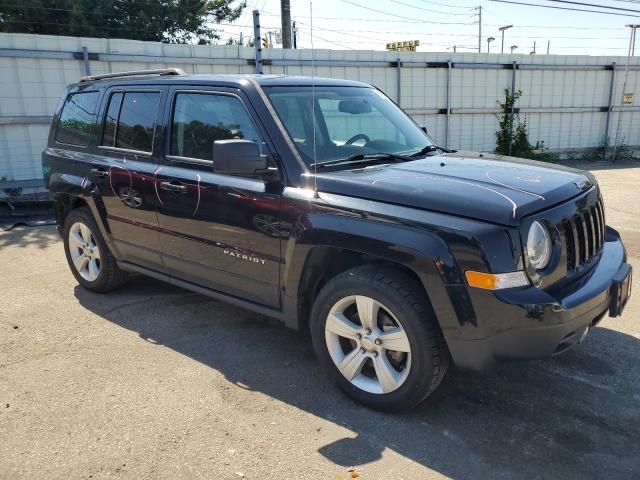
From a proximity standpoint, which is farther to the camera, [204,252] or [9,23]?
[9,23]

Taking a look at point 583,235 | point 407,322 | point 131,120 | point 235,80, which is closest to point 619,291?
point 583,235

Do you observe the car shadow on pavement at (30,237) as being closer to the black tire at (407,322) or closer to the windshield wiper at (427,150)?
the windshield wiper at (427,150)

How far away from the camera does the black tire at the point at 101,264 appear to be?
4.92 m

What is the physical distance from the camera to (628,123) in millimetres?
15492

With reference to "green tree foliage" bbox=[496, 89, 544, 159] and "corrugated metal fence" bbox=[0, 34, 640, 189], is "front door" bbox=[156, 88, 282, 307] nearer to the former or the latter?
"corrugated metal fence" bbox=[0, 34, 640, 189]

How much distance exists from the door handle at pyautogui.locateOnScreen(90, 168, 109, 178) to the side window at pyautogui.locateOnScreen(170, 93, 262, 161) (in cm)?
87

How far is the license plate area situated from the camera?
3.04m

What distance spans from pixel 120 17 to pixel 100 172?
2076 centimetres

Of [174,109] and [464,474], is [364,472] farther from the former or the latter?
[174,109]

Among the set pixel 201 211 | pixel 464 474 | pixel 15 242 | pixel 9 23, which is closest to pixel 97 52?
pixel 15 242

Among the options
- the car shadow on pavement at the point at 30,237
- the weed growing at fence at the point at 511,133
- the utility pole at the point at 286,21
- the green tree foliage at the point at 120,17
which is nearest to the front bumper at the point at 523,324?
the car shadow on pavement at the point at 30,237

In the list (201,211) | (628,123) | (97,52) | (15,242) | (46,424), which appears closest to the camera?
(46,424)

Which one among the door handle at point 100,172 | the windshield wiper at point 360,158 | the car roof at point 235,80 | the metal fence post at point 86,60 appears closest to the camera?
the windshield wiper at point 360,158

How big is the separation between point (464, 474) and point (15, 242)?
6.65 m
